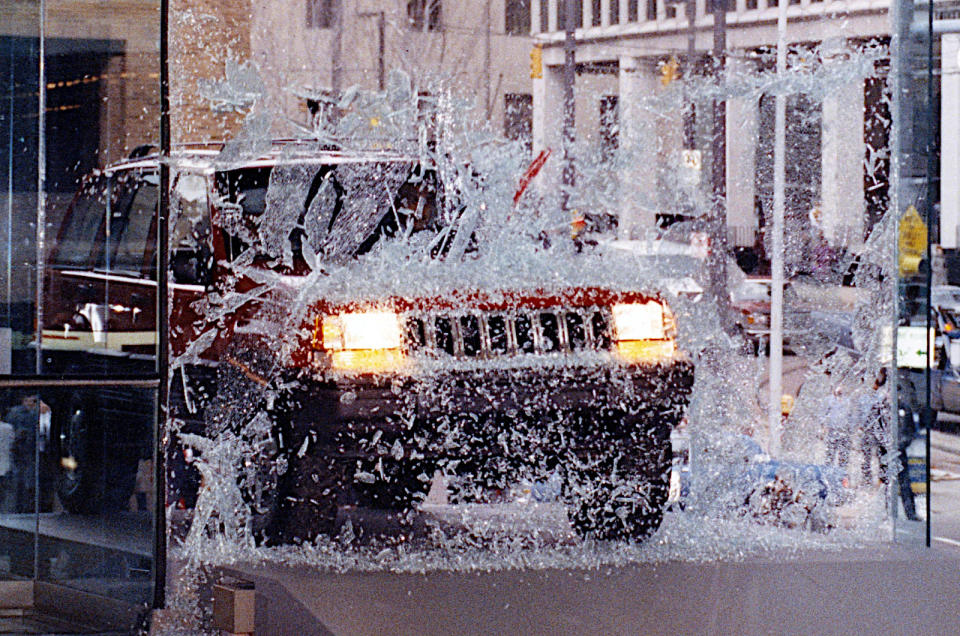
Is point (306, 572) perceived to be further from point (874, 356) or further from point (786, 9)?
point (786, 9)

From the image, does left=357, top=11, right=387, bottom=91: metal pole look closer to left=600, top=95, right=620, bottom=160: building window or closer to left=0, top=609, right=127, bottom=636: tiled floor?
left=600, top=95, right=620, bottom=160: building window

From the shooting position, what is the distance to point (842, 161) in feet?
35.9

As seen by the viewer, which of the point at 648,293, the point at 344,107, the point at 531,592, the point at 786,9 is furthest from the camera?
the point at 786,9

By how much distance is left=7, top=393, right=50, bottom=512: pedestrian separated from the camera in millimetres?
5176

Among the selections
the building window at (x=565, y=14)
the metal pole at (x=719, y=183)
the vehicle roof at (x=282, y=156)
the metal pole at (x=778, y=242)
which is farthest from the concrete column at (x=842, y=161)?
the building window at (x=565, y=14)

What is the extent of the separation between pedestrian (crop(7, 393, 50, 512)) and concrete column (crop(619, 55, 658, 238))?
7769mm

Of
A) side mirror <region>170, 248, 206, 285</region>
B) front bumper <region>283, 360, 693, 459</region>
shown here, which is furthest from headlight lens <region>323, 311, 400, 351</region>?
side mirror <region>170, 248, 206, 285</region>

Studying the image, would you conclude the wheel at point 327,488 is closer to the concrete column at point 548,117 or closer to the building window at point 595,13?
the concrete column at point 548,117

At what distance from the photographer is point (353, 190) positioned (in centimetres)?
772

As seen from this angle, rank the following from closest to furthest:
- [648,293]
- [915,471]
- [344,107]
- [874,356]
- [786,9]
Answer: [648,293], [915,471], [874,356], [344,107], [786,9]

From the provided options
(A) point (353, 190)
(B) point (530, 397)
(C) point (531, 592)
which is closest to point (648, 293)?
(B) point (530, 397)

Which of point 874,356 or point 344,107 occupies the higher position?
point 344,107

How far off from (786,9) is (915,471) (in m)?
5.41

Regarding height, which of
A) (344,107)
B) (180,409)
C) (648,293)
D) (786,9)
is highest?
(786,9)
